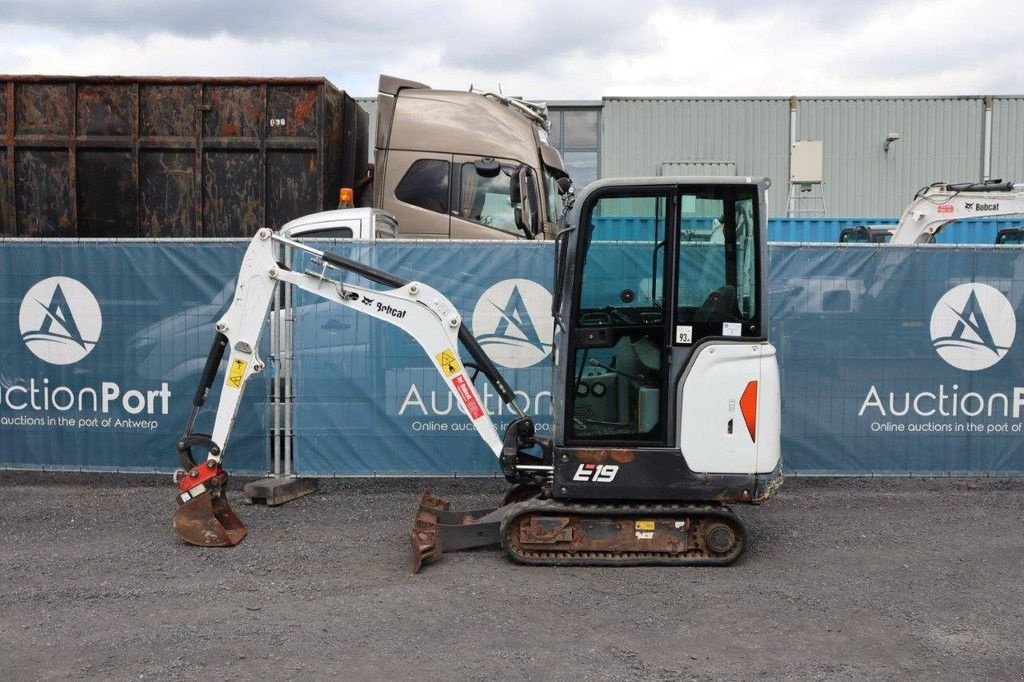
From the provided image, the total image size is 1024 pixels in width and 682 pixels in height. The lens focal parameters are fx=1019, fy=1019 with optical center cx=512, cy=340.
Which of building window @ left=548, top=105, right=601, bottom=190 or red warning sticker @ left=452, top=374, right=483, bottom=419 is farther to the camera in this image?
building window @ left=548, top=105, right=601, bottom=190

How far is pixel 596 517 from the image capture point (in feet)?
21.1

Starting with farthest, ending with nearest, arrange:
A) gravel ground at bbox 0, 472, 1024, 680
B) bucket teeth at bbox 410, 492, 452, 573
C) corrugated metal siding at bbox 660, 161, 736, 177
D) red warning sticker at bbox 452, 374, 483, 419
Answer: corrugated metal siding at bbox 660, 161, 736, 177 → red warning sticker at bbox 452, 374, 483, 419 → bucket teeth at bbox 410, 492, 452, 573 → gravel ground at bbox 0, 472, 1024, 680

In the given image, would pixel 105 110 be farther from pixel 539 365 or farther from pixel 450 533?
pixel 450 533

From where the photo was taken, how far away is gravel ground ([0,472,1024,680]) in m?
4.93

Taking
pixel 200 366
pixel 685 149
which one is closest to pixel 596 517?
pixel 200 366

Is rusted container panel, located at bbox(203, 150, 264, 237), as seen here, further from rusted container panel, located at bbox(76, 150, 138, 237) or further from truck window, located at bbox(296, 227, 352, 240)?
truck window, located at bbox(296, 227, 352, 240)

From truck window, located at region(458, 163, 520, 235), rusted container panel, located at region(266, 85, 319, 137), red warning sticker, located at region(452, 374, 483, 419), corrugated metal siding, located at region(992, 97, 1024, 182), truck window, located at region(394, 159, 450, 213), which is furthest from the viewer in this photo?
corrugated metal siding, located at region(992, 97, 1024, 182)

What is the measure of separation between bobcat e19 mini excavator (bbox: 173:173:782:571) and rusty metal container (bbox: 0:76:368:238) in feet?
19.0

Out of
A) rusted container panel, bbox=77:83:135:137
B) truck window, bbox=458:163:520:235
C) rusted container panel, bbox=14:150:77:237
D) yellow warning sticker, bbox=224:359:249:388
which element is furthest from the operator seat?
rusted container panel, bbox=14:150:77:237

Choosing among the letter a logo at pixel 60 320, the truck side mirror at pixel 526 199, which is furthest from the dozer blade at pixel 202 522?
the truck side mirror at pixel 526 199

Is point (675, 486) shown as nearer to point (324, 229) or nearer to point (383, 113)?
point (324, 229)

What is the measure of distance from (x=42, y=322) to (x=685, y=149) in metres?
22.3

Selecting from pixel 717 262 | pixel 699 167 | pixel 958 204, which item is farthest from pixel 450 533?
pixel 699 167

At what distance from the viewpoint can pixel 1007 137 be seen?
95.0ft
